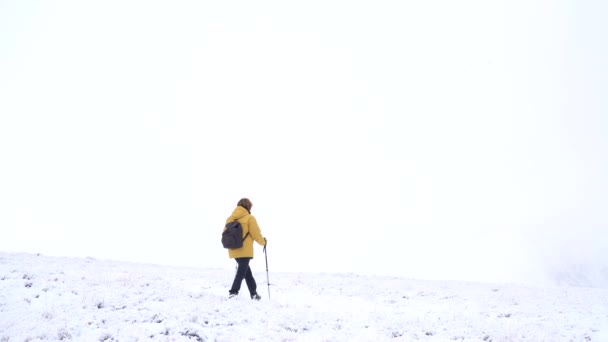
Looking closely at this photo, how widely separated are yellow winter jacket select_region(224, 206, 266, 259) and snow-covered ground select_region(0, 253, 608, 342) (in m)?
1.28

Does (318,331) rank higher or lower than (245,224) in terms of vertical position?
lower

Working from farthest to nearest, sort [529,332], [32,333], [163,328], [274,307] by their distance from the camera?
[274,307], [529,332], [163,328], [32,333]

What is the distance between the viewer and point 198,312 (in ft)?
38.5

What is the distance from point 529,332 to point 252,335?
23.3 feet

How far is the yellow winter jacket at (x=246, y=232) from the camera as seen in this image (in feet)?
46.6

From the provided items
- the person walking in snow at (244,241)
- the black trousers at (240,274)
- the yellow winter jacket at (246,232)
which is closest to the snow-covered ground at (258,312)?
the black trousers at (240,274)

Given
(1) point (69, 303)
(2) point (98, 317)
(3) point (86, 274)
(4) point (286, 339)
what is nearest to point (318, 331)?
(4) point (286, 339)

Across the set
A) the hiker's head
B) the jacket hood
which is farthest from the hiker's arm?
the hiker's head

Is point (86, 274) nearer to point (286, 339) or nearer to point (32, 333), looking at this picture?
point (32, 333)

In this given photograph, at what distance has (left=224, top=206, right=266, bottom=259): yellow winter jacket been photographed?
14.2 meters

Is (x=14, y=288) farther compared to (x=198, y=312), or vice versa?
(x=14, y=288)

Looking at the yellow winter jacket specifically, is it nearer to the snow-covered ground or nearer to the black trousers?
the black trousers

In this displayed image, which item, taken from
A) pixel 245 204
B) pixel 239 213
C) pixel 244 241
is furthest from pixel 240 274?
pixel 245 204

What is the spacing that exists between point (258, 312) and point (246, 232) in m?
2.61
